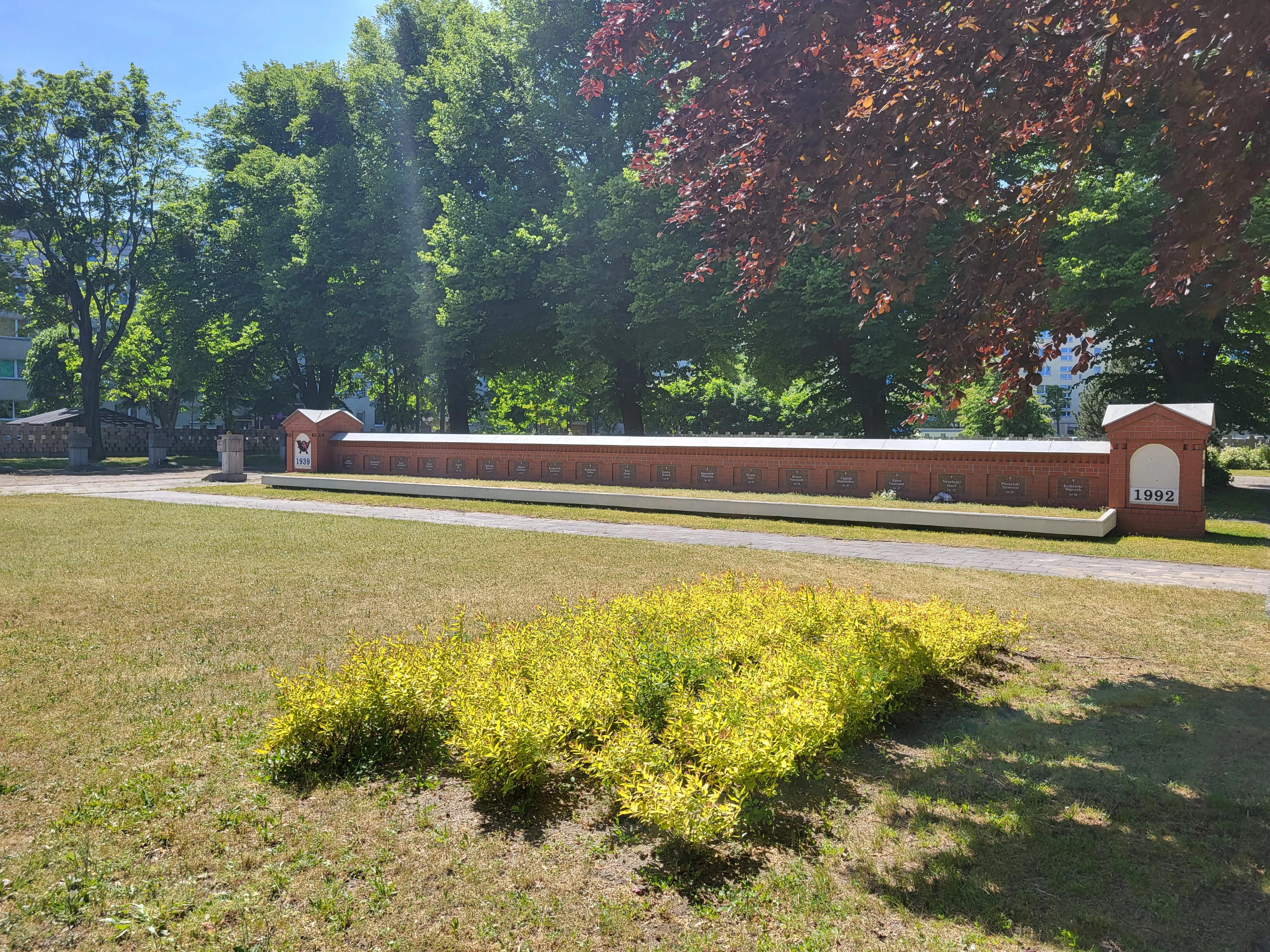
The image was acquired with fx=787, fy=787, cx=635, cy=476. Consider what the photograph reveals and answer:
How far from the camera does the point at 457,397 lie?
37969mm

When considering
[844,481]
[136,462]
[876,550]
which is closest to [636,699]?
[876,550]

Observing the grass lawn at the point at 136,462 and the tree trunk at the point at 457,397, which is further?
the tree trunk at the point at 457,397

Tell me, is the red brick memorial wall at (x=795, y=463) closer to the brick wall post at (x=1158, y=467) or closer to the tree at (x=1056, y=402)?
the brick wall post at (x=1158, y=467)

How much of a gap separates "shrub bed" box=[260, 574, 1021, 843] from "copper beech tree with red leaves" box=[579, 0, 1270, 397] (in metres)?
2.94

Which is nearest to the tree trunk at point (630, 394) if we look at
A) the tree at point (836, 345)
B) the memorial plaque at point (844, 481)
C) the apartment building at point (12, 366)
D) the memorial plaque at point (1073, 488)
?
the tree at point (836, 345)

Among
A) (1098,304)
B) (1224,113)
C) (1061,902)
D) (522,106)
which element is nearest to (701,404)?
(522,106)

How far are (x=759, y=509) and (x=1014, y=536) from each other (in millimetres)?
5095

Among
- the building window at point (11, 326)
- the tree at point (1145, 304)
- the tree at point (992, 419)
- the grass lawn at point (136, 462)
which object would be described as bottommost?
the grass lawn at point (136, 462)

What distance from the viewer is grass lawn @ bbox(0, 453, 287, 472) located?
36.2m

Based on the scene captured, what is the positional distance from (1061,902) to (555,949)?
2.14m

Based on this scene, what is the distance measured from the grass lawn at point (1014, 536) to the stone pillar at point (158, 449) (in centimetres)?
1828

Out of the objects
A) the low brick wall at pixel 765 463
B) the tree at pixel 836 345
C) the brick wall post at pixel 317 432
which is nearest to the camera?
the low brick wall at pixel 765 463

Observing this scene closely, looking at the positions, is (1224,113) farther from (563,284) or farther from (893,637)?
(563,284)

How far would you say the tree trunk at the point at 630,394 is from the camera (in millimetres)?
33719
